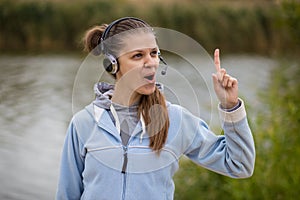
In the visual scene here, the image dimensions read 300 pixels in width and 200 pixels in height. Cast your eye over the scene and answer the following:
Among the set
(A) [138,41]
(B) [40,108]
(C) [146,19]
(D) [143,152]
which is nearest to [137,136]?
(D) [143,152]

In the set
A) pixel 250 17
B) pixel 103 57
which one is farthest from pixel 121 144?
pixel 250 17

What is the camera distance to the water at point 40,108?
377 cm

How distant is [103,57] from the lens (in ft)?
7.29

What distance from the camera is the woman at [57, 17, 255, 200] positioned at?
2012 millimetres

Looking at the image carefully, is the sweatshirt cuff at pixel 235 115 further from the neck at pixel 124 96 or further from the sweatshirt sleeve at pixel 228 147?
the neck at pixel 124 96

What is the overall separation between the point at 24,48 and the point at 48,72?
77.6 inches

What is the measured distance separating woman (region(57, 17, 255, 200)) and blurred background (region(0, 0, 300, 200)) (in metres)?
0.25

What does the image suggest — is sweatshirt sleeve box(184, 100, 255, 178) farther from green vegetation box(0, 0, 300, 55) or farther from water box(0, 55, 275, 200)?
green vegetation box(0, 0, 300, 55)

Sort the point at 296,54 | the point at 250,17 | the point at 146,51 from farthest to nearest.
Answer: the point at 250,17, the point at 296,54, the point at 146,51

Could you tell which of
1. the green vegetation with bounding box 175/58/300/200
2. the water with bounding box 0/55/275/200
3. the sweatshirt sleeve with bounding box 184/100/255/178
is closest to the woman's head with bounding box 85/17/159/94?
the water with bounding box 0/55/275/200

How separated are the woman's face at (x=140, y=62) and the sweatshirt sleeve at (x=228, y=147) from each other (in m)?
0.22

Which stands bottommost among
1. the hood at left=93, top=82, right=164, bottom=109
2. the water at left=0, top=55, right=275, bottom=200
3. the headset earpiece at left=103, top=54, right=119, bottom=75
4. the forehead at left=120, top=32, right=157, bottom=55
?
the water at left=0, top=55, right=275, bottom=200

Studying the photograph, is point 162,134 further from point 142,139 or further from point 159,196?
point 159,196

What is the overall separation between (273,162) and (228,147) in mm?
2256
